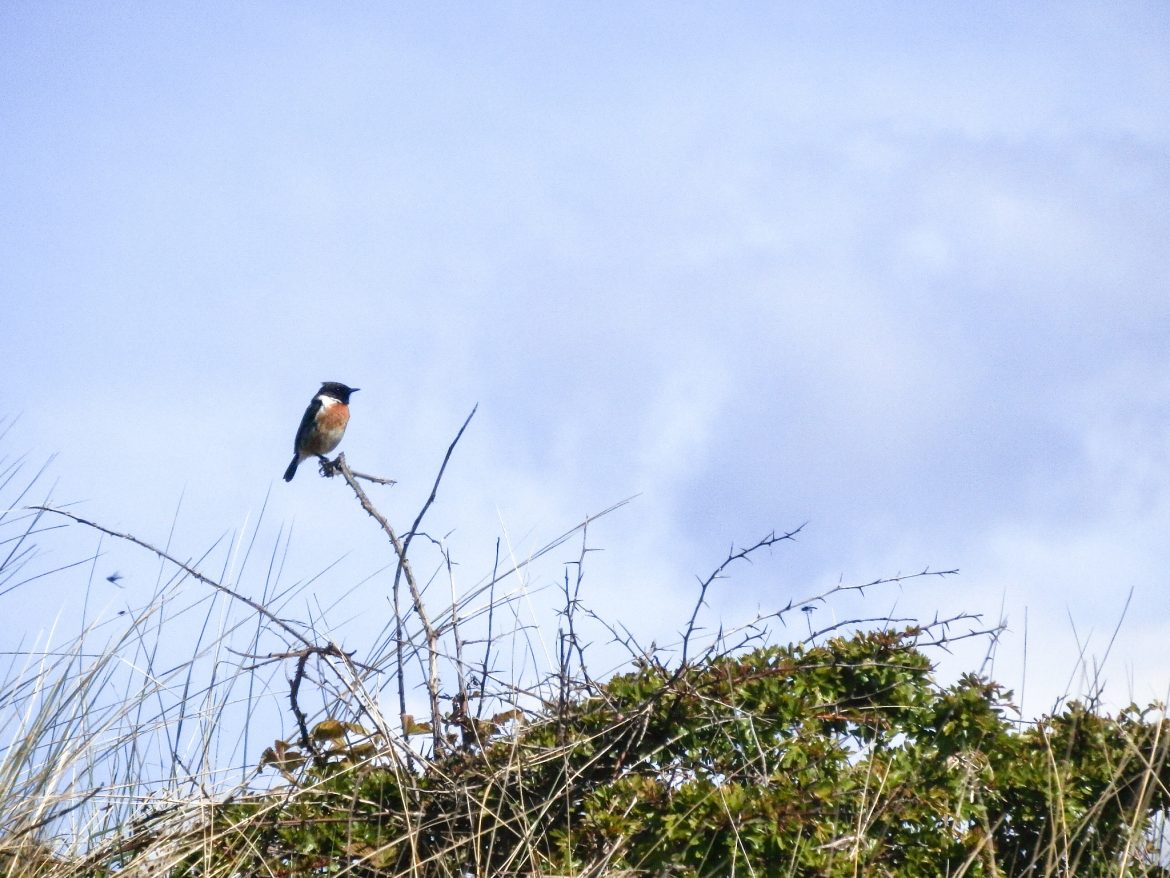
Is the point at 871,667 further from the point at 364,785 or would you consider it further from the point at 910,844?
the point at 364,785

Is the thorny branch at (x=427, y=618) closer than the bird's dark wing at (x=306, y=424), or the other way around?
the thorny branch at (x=427, y=618)

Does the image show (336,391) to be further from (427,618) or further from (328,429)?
(427,618)

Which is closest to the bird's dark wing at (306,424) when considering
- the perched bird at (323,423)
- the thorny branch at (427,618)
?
the perched bird at (323,423)

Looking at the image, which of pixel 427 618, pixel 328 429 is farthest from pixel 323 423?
pixel 427 618

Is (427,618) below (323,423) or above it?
below

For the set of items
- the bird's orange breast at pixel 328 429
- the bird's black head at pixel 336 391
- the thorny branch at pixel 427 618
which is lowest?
the thorny branch at pixel 427 618

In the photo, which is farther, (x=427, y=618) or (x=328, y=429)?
(x=328, y=429)

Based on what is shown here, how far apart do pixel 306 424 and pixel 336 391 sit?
13.7 inches

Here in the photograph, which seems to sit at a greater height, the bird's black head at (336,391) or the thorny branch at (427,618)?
the bird's black head at (336,391)

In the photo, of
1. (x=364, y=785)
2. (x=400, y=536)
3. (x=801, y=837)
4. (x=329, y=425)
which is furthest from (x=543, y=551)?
(x=329, y=425)

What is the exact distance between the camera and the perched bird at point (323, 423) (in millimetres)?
9508

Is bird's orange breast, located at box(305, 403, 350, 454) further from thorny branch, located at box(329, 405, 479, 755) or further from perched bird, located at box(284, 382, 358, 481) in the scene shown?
thorny branch, located at box(329, 405, 479, 755)

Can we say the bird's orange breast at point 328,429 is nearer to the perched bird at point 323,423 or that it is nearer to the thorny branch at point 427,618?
the perched bird at point 323,423

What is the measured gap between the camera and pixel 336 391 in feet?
31.8
